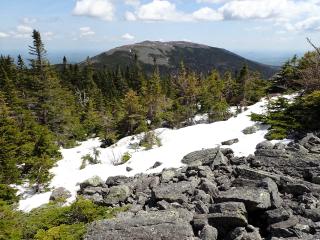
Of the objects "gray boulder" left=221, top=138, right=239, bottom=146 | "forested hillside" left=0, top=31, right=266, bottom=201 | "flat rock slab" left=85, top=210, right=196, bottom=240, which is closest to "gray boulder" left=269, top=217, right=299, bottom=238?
"flat rock slab" left=85, top=210, right=196, bottom=240

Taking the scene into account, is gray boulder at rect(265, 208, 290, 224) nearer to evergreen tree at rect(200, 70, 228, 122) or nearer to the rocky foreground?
the rocky foreground

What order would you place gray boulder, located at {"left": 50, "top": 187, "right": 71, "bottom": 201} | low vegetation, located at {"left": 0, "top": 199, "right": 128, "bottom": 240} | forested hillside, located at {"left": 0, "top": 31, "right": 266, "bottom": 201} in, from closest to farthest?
low vegetation, located at {"left": 0, "top": 199, "right": 128, "bottom": 240}
gray boulder, located at {"left": 50, "top": 187, "right": 71, "bottom": 201}
forested hillside, located at {"left": 0, "top": 31, "right": 266, "bottom": 201}

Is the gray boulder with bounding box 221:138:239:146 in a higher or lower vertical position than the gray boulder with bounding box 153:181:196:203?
lower

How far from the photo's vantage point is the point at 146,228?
41.8 ft

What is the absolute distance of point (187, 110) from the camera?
43.0 metres

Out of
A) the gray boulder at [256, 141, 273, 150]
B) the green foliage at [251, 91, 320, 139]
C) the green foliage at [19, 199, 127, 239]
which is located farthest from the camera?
the green foliage at [251, 91, 320, 139]

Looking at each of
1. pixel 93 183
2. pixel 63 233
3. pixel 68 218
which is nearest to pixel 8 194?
pixel 93 183

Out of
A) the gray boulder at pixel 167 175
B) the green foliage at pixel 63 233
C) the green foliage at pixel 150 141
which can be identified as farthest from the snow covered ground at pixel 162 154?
the green foliage at pixel 63 233

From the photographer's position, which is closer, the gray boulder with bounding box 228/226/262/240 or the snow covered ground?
the gray boulder with bounding box 228/226/262/240

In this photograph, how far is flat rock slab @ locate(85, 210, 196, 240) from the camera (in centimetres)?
1233

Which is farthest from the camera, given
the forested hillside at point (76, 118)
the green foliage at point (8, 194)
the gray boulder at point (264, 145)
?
the green foliage at point (8, 194)

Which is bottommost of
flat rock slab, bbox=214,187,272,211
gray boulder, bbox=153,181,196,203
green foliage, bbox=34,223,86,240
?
green foliage, bbox=34,223,86,240

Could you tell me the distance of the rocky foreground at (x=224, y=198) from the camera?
491 inches

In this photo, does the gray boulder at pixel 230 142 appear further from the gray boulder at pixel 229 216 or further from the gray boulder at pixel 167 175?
the gray boulder at pixel 229 216
